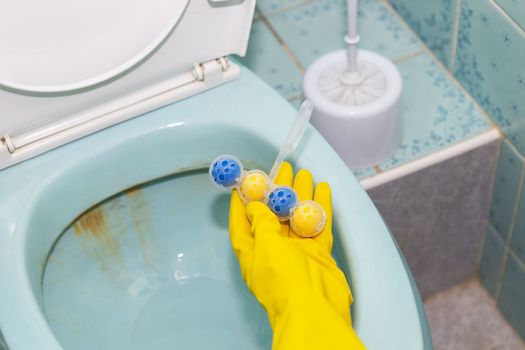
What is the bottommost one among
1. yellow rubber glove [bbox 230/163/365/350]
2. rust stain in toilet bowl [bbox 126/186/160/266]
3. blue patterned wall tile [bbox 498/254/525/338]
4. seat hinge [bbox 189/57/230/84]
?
blue patterned wall tile [bbox 498/254/525/338]

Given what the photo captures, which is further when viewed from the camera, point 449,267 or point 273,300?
point 449,267

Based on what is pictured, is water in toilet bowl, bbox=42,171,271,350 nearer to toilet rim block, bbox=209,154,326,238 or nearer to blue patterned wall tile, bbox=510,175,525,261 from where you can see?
toilet rim block, bbox=209,154,326,238

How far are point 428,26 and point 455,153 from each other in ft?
0.66

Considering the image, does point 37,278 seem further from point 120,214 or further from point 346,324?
point 346,324

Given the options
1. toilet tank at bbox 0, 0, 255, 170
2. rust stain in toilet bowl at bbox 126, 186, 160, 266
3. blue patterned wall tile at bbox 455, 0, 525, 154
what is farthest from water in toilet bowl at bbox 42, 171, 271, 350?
blue patterned wall tile at bbox 455, 0, 525, 154

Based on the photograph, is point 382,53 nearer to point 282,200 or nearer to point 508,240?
point 508,240

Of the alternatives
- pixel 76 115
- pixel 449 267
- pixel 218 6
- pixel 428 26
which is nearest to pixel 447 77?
pixel 428 26

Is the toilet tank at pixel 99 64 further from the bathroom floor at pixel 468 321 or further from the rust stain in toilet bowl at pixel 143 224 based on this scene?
the bathroom floor at pixel 468 321

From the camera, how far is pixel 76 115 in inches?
35.1

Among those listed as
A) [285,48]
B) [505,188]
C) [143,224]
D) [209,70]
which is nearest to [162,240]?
[143,224]

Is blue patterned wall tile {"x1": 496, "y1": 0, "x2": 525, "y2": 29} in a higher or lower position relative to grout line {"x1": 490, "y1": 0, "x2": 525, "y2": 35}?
higher

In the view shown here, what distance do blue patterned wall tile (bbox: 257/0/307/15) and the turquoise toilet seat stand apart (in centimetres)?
33

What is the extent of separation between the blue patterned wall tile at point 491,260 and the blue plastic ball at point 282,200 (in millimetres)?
489

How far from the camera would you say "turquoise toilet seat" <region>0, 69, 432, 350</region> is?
772mm
